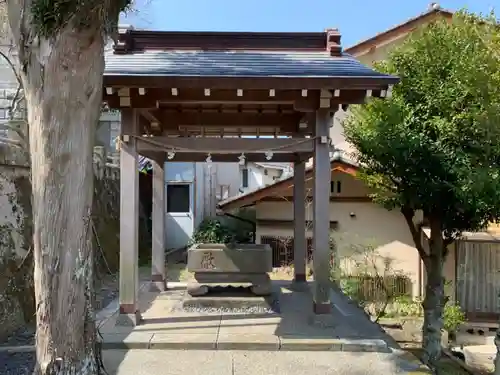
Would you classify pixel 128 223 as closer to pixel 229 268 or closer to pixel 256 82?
pixel 229 268

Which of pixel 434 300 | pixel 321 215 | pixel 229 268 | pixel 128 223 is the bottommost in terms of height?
pixel 434 300

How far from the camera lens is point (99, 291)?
35.6 feet

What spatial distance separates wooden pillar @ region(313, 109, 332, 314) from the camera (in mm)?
5934

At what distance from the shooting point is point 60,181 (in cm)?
392

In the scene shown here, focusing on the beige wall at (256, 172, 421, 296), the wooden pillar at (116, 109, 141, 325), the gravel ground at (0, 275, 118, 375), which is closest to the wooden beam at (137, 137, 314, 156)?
the wooden pillar at (116, 109, 141, 325)

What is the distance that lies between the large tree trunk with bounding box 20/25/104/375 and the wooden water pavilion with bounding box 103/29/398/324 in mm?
1522

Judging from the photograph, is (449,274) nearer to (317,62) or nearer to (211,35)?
(317,62)

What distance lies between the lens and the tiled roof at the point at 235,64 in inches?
222

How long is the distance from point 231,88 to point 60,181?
2.46 metres

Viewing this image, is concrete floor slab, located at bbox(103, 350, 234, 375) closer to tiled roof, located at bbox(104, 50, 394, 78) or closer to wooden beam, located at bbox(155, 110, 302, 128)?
tiled roof, located at bbox(104, 50, 394, 78)

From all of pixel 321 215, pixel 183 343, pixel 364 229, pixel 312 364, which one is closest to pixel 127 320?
pixel 183 343

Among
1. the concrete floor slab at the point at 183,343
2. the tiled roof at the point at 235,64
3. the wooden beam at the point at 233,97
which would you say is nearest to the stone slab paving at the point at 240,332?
the concrete floor slab at the point at 183,343

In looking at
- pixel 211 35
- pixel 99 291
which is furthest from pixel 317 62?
pixel 99 291

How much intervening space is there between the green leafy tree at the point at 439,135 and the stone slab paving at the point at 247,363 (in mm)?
2810
